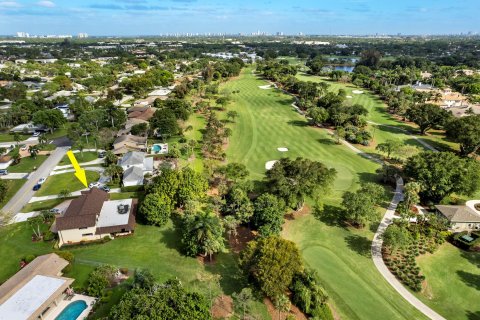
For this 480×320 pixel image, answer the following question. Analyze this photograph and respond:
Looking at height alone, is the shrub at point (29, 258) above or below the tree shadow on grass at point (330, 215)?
above

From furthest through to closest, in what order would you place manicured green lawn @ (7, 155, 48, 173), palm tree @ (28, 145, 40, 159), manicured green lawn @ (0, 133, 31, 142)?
manicured green lawn @ (0, 133, 31, 142), palm tree @ (28, 145, 40, 159), manicured green lawn @ (7, 155, 48, 173)

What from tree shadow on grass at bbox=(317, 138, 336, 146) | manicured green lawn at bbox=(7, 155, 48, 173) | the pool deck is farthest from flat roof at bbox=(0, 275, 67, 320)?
tree shadow on grass at bbox=(317, 138, 336, 146)

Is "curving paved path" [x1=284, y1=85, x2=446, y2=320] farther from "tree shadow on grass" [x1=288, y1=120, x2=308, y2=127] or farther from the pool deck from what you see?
"tree shadow on grass" [x1=288, y1=120, x2=308, y2=127]

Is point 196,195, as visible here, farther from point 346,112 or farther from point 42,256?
point 346,112

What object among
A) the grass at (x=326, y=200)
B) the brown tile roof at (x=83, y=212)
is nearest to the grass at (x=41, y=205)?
the brown tile roof at (x=83, y=212)

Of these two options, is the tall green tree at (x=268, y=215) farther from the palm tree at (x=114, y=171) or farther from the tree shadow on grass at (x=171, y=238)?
the palm tree at (x=114, y=171)

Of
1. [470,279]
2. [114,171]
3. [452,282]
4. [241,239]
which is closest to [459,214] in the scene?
[470,279]

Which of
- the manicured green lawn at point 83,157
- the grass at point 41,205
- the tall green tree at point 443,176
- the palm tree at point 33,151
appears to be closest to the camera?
the tall green tree at point 443,176
